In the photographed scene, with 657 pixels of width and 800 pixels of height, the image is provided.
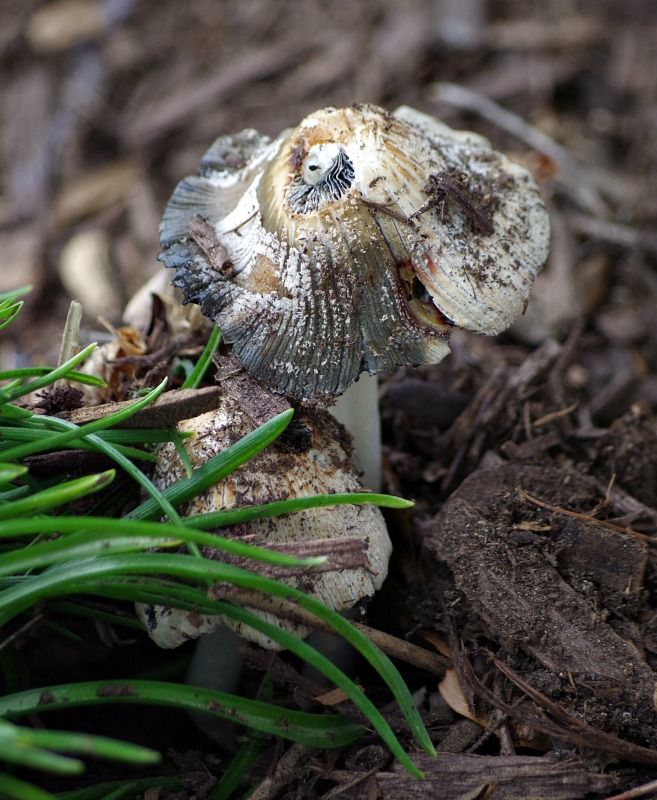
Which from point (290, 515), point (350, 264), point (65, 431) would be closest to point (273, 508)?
point (290, 515)

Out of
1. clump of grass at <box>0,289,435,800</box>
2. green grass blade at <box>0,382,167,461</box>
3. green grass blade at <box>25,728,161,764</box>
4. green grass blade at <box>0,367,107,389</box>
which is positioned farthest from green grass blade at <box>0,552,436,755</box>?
green grass blade at <box>0,367,107,389</box>

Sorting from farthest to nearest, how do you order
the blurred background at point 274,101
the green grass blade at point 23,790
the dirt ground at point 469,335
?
the blurred background at point 274,101, the dirt ground at point 469,335, the green grass blade at point 23,790

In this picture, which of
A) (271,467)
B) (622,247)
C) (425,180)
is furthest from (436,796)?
(622,247)

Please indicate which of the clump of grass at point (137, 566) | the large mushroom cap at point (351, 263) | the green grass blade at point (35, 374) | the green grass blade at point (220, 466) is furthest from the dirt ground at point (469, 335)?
the green grass blade at point (35, 374)

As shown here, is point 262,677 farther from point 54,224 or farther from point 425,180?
point 54,224

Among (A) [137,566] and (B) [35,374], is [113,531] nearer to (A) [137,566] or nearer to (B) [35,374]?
(A) [137,566]

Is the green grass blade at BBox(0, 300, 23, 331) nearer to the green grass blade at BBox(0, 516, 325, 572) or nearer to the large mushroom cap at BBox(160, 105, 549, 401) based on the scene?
the large mushroom cap at BBox(160, 105, 549, 401)

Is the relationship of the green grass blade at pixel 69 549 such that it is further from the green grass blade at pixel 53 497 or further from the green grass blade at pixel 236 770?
the green grass blade at pixel 236 770
